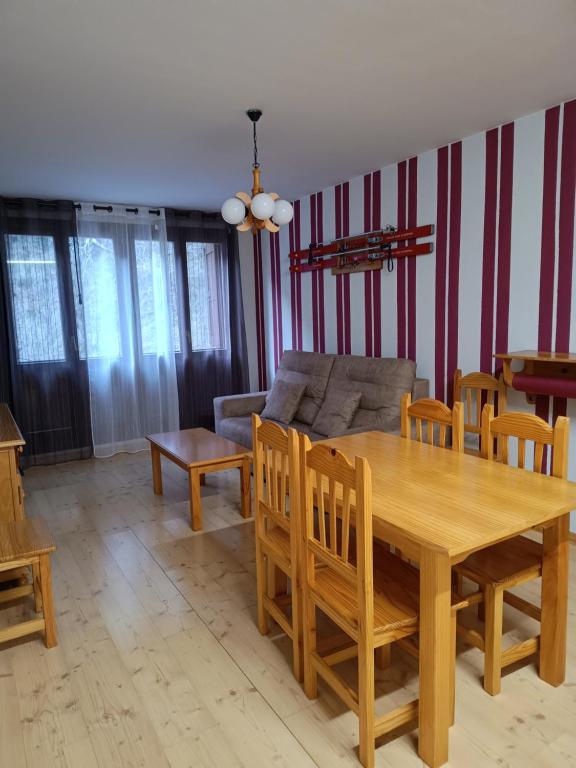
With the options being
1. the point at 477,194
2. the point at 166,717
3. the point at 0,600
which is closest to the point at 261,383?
the point at 477,194

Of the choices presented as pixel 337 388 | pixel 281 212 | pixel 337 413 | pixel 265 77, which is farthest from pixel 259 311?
pixel 265 77

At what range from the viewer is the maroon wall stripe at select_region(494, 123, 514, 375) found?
3.28m

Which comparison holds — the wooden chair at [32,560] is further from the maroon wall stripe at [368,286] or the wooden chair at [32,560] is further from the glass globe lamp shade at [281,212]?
the maroon wall stripe at [368,286]

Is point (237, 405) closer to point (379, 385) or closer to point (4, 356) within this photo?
point (379, 385)

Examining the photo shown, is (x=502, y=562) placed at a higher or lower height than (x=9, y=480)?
lower

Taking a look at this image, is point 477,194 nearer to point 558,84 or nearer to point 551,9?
point 558,84

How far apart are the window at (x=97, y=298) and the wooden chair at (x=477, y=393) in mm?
3401

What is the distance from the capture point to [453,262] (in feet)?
12.2

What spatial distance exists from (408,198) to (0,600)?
145 inches

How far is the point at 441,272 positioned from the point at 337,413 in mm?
1292

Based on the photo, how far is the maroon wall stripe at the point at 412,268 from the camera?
3.96 m

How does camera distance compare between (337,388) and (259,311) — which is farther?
(259,311)

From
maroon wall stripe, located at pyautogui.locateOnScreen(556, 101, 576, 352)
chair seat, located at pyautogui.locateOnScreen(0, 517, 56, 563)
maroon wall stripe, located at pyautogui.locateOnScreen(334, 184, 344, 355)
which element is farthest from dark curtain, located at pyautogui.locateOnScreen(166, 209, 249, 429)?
maroon wall stripe, located at pyautogui.locateOnScreen(556, 101, 576, 352)

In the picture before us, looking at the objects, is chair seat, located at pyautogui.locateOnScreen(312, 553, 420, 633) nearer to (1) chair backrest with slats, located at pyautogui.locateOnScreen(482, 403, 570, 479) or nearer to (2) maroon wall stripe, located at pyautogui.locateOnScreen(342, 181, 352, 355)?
(1) chair backrest with slats, located at pyautogui.locateOnScreen(482, 403, 570, 479)
